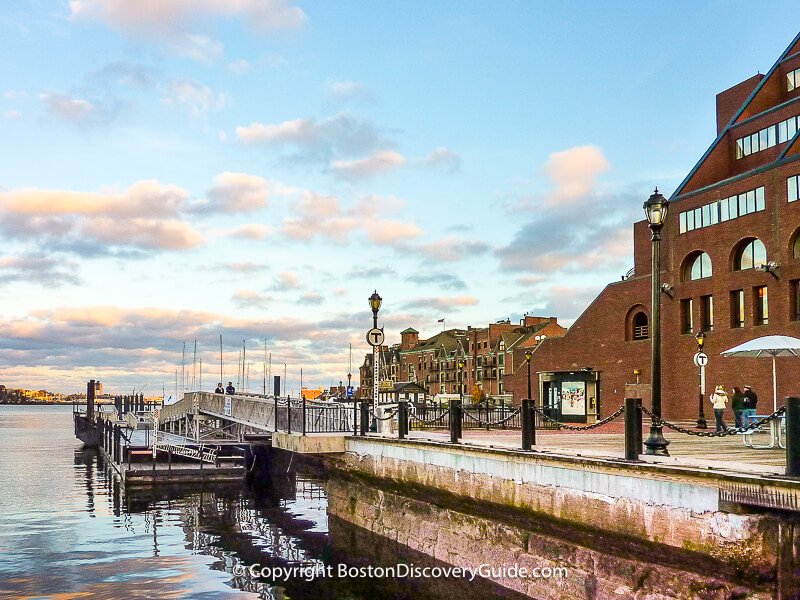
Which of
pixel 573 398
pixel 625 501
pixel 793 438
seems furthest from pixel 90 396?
pixel 793 438

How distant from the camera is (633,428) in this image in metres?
12.6

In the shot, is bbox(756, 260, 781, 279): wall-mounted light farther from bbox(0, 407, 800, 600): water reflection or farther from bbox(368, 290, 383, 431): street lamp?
bbox(368, 290, 383, 431): street lamp

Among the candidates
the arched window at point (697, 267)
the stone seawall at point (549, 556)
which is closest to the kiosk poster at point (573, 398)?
the arched window at point (697, 267)

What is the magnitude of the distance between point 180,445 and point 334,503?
1874cm

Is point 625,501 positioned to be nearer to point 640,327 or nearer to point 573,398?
point 640,327

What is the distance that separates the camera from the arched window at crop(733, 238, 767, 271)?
44.3 meters

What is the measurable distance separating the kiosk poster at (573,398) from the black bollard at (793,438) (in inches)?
1907

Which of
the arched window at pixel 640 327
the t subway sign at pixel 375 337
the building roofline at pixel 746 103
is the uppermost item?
the building roofline at pixel 746 103

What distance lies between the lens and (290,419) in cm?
2598

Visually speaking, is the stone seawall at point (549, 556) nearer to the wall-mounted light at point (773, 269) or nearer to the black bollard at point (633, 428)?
the black bollard at point (633, 428)

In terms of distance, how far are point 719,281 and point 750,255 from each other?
95.5 inches

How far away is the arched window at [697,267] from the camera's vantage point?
4854 cm

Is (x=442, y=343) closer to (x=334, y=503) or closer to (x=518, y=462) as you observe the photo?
(x=334, y=503)

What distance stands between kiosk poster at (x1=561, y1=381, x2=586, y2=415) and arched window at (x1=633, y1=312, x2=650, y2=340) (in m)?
5.96
